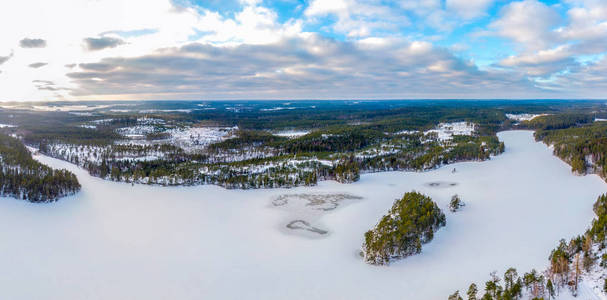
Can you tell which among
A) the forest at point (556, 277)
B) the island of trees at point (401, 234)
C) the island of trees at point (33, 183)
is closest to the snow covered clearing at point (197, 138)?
the island of trees at point (33, 183)

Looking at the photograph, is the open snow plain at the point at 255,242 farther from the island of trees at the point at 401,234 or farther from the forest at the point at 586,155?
the forest at the point at 586,155

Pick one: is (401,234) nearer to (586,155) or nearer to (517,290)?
(517,290)

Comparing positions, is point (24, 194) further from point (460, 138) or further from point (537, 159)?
point (460, 138)

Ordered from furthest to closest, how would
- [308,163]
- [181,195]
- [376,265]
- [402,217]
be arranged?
1. [308,163]
2. [181,195]
3. [402,217]
4. [376,265]

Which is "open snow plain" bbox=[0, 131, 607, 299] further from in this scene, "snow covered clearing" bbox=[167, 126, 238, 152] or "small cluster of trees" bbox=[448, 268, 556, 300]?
"snow covered clearing" bbox=[167, 126, 238, 152]

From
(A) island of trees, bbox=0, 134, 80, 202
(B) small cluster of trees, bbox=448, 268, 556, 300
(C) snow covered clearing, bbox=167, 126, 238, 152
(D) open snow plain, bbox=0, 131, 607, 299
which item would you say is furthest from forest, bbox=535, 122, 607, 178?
(C) snow covered clearing, bbox=167, 126, 238, 152

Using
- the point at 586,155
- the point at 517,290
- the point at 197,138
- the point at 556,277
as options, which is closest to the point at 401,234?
the point at 517,290

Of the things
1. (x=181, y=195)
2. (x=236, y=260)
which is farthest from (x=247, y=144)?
(x=236, y=260)
